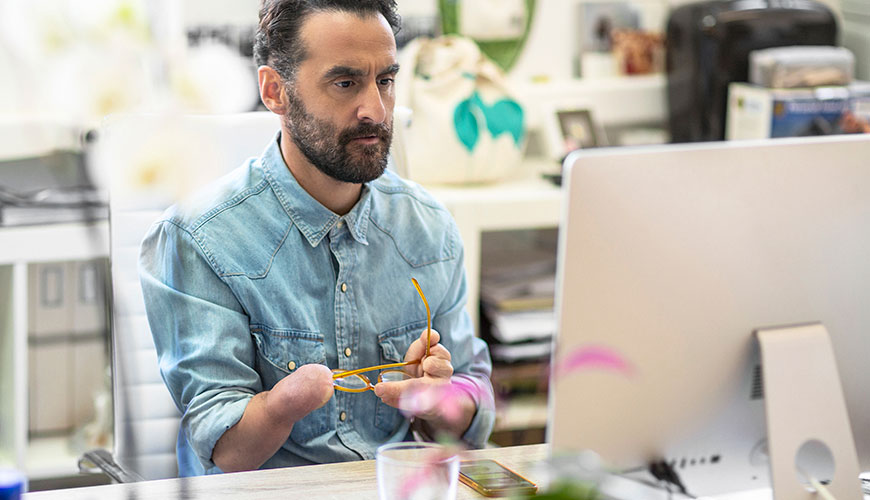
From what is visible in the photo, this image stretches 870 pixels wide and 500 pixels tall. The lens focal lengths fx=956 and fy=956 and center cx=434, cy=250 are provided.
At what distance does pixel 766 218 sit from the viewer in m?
0.91

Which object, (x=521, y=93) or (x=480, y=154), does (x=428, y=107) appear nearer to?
(x=480, y=154)

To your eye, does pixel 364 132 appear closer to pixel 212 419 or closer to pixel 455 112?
pixel 212 419

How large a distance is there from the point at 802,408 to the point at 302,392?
1.86 ft

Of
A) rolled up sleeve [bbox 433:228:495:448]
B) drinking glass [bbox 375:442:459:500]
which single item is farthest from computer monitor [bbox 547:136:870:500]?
rolled up sleeve [bbox 433:228:495:448]

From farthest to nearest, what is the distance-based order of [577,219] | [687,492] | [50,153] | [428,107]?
[428,107] < [50,153] < [687,492] < [577,219]

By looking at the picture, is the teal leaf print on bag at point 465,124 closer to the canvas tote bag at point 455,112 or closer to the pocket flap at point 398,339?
the canvas tote bag at point 455,112

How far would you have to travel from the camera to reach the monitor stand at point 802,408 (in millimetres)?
930

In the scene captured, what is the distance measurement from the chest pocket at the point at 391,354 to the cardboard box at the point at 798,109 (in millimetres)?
1567

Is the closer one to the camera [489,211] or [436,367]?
[436,367]

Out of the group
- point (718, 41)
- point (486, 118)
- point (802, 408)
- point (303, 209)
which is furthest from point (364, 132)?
point (718, 41)

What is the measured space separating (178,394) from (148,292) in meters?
0.15

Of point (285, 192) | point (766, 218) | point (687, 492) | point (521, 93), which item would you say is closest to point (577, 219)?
point (766, 218)

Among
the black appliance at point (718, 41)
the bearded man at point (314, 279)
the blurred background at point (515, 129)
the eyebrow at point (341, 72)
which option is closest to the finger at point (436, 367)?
the bearded man at point (314, 279)

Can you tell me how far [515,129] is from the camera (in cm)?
261
